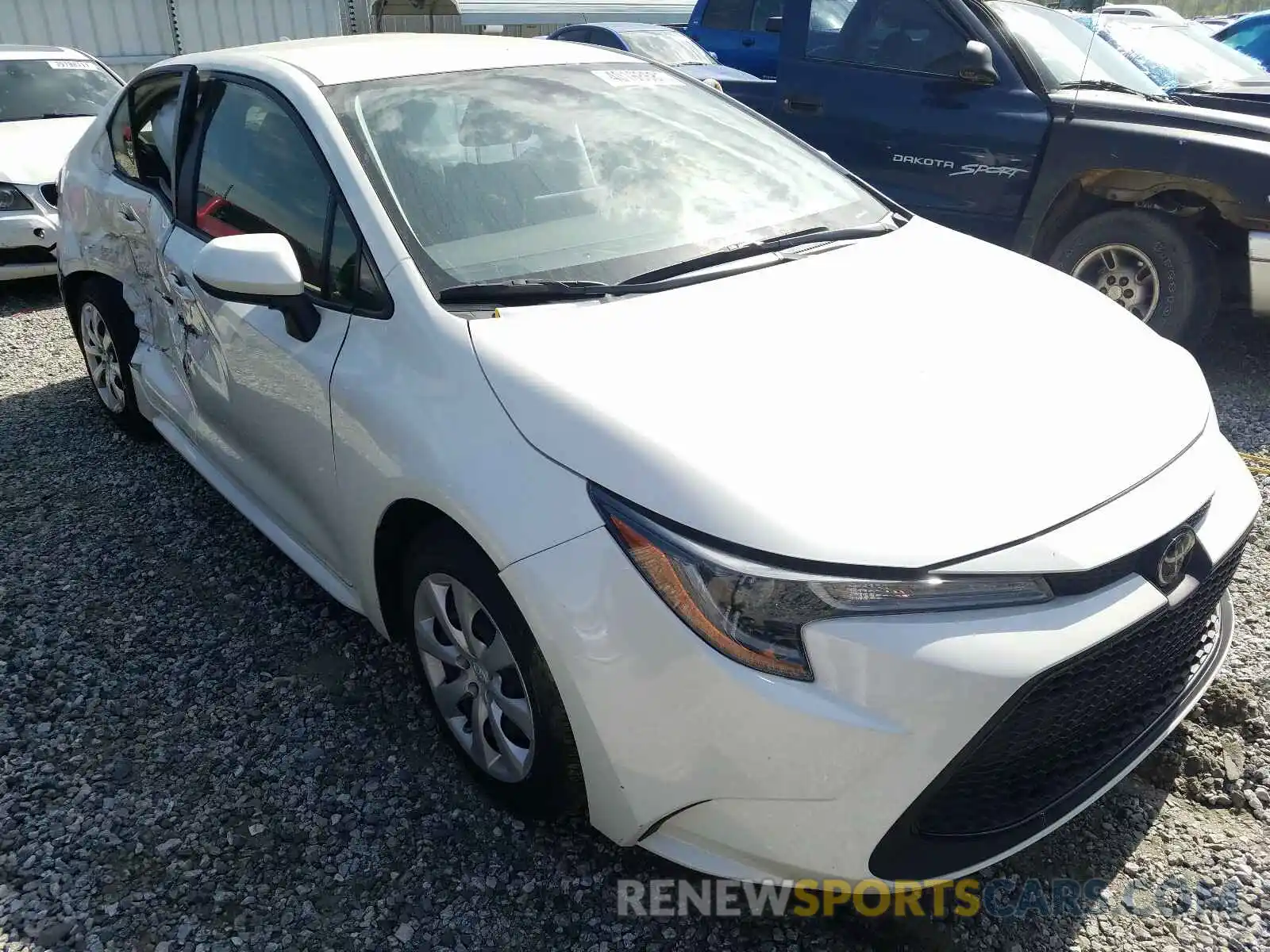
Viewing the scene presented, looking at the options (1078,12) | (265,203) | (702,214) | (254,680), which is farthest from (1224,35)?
(254,680)

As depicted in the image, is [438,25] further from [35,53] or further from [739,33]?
[35,53]

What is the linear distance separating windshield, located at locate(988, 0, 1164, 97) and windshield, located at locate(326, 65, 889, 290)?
2776mm

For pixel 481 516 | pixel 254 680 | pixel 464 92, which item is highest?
pixel 464 92

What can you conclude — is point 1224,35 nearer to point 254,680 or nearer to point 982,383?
point 982,383

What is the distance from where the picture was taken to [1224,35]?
29.5 feet

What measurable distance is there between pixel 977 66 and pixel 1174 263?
1402 millimetres

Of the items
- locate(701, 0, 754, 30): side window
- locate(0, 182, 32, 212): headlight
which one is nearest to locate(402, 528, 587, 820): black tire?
locate(0, 182, 32, 212): headlight

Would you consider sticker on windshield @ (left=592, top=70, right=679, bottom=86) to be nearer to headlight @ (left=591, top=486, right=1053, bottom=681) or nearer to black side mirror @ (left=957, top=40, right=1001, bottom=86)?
headlight @ (left=591, top=486, right=1053, bottom=681)

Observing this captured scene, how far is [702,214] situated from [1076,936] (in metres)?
1.92

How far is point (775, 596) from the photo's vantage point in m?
1.64

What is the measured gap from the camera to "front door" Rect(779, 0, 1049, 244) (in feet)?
16.5

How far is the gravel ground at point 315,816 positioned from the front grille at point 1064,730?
41 cm

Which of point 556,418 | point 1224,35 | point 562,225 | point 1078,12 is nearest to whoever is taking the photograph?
point 556,418

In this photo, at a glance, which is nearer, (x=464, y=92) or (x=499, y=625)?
(x=499, y=625)
